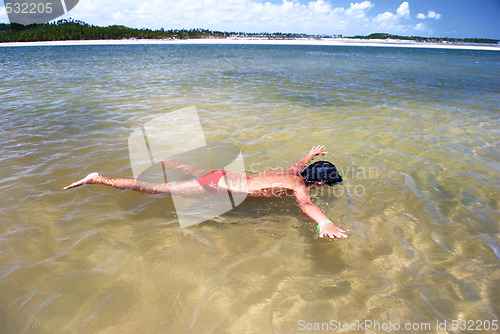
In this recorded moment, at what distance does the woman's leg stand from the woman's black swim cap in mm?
2218

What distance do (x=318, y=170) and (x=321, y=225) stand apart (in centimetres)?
107

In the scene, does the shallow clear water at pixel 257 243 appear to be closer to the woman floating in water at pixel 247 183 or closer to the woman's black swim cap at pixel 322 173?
the woman floating in water at pixel 247 183

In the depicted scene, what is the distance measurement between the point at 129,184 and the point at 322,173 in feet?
9.89

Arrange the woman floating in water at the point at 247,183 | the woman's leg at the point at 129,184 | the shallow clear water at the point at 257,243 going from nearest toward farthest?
the shallow clear water at the point at 257,243 → the woman floating in water at the point at 247,183 → the woman's leg at the point at 129,184

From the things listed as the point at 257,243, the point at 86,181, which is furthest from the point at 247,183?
the point at 86,181

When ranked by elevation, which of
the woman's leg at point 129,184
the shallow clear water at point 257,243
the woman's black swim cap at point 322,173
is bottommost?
the shallow clear water at point 257,243

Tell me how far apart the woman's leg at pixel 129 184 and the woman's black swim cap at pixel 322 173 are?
2.22 meters

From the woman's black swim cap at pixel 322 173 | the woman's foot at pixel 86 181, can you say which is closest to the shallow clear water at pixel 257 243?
the woman's foot at pixel 86 181

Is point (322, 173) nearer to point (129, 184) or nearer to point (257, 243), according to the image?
point (257, 243)

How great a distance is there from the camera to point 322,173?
4094 mm

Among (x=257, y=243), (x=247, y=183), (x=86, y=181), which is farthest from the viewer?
(x=86, y=181)

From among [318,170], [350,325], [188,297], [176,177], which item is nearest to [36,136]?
[176,177]

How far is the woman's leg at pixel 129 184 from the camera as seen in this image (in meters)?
4.11

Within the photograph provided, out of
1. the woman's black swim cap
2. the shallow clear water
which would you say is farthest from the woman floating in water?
the shallow clear water
